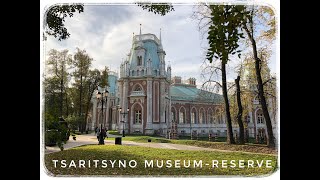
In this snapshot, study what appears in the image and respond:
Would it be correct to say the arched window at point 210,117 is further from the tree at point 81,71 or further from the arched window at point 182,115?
the tree at point 81,71

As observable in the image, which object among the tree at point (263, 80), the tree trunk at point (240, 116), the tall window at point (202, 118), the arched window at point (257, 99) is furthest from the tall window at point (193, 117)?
the arched window at point (257, 99)

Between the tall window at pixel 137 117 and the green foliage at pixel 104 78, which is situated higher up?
the green foliage at pixel 104 78

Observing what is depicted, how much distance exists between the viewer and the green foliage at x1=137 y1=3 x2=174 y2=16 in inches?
161

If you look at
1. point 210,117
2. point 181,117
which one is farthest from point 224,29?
point 181,117

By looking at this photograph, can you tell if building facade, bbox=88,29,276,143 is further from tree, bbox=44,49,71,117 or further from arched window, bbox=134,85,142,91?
tree, bbox=44,49,71,117

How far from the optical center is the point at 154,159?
4070 mm

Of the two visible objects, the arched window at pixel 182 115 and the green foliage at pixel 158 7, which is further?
the arched window at pixel 182 115

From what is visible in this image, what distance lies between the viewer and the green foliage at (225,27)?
3.76 meters

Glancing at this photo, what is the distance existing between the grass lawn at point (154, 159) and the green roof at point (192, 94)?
0.78 m

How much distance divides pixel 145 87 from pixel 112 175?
4.68 feet

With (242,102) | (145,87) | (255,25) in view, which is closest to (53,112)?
(145,87)

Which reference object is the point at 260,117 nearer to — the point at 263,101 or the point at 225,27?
the point at 263,101

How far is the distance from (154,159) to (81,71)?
169 centimetres
